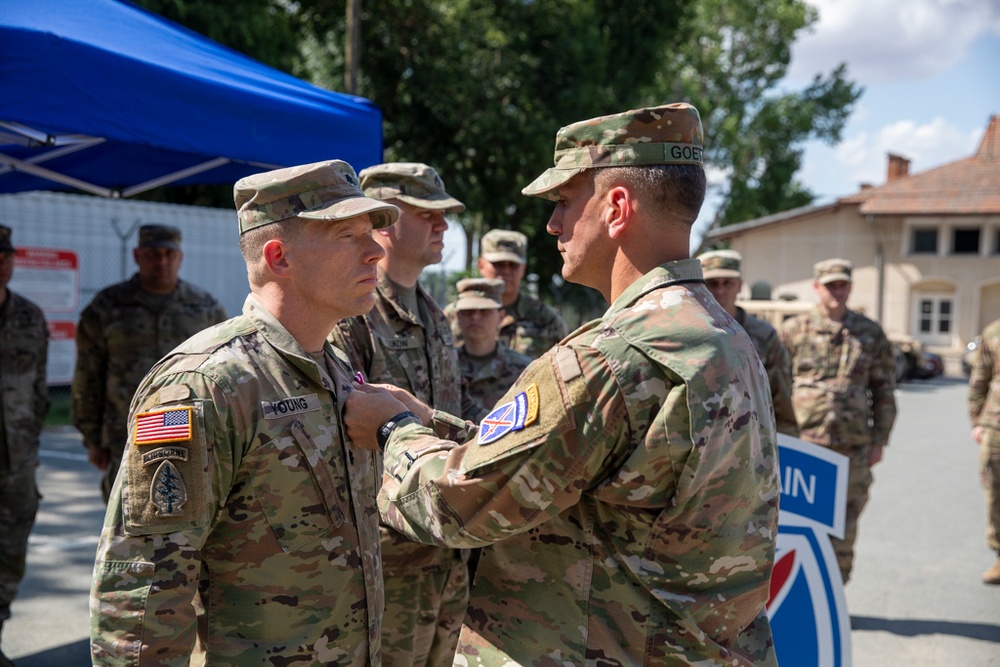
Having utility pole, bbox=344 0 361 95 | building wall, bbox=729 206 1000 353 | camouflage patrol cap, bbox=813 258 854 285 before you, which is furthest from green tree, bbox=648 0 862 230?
camouflage patrol cap, bbox=813 258 854 285

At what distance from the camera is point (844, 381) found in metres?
6.21

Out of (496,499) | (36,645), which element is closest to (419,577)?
(496,499)

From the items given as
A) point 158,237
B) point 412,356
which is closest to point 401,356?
point 412,356

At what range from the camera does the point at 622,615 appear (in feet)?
6.31

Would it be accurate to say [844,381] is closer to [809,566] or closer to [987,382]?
[987,382]

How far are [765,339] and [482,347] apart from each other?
68.3 inches

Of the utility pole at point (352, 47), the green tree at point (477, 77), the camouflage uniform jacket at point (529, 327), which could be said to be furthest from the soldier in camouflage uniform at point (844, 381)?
the green tree at point (477, 77)

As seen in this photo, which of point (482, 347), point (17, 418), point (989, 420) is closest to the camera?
point (17, 418)

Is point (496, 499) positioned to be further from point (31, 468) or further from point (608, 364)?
point (31, 468)

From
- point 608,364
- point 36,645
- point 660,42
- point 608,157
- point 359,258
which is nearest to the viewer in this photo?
point 608,364

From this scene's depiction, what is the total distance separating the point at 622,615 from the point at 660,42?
19.2 metres

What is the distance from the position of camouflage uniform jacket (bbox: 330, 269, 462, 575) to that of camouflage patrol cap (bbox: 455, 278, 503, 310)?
1.45 meters

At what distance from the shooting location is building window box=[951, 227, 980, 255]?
31.5m

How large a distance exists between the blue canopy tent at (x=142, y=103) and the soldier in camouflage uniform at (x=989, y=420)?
4.94 metres
